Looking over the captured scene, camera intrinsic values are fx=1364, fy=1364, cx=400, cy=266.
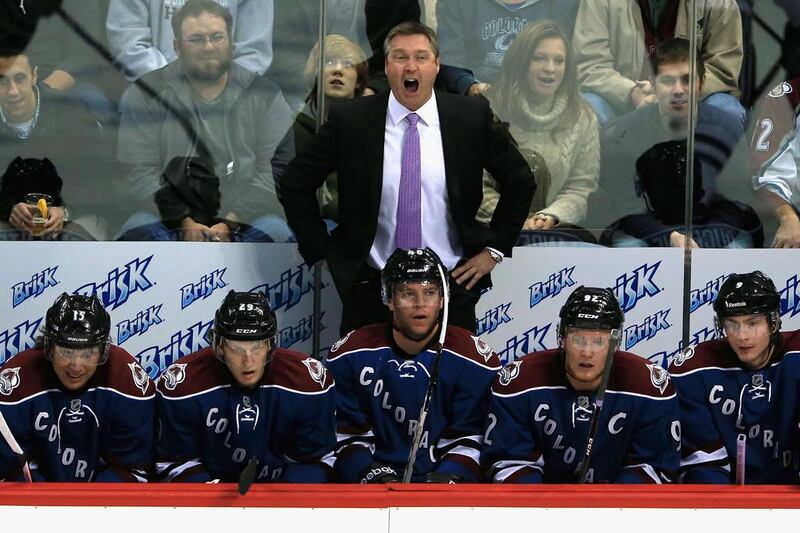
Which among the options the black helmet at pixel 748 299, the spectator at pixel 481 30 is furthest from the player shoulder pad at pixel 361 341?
the spectator at pixel 481 30

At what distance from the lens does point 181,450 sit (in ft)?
13.4

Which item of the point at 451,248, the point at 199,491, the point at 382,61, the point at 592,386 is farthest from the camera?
the point at 382,61

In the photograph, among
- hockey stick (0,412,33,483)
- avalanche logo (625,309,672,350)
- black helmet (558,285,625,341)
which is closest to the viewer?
hockey stick (0,412,33,483)

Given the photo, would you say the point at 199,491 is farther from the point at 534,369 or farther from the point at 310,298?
the point at 310,298

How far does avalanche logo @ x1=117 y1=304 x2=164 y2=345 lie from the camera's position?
200 inches

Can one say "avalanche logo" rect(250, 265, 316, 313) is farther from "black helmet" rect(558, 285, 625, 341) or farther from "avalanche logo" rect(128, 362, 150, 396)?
"black helmet" rect(558, 285, 625, 341)

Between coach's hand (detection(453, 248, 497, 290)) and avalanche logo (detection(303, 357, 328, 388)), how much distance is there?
0.70 metres

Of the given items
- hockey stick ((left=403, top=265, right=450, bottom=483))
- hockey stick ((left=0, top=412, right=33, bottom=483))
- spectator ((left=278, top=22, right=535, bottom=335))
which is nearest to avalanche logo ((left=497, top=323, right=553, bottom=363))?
spectator ((left=278, top=22, right=535, bottom=335))

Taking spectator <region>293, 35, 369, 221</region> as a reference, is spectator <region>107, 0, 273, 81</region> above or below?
above

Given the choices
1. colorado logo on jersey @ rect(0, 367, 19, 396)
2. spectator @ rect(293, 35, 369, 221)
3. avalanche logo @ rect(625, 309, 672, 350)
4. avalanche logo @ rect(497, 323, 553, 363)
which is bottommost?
colorado logo on jersey @ rect(0, 367, 19, 396)

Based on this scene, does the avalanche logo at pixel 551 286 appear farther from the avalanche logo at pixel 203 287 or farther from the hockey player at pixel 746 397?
the avalanche logo at pixel 203 287

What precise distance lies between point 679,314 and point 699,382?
1025mm

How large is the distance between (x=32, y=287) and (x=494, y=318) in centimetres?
172
